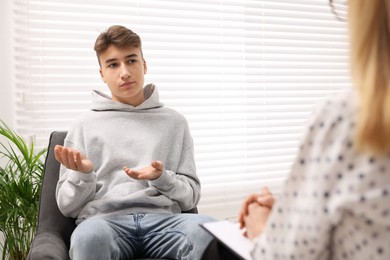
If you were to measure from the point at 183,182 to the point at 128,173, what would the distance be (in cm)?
31

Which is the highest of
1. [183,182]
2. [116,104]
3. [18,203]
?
[116,104]

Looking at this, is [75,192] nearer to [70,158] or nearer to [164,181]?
[70,158]

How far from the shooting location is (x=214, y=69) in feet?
8.75

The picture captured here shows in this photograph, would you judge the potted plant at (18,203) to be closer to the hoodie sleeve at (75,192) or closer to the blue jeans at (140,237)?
the hoodie sleeve at (75,192)

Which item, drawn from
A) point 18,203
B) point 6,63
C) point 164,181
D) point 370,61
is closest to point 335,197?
point 370,61

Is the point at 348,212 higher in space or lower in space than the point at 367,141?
lower

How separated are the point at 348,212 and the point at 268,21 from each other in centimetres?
237

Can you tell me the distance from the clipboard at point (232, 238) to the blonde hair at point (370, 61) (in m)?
0.38

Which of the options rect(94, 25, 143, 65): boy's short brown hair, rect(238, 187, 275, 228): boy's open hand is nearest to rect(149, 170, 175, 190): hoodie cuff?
rect(94, 25, 143, 65): boy's short brown hair

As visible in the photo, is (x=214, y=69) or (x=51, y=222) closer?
(x=51, y=222)

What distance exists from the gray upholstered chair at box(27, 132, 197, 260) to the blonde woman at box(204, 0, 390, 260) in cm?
101

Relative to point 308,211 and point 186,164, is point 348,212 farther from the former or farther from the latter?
point 186,164

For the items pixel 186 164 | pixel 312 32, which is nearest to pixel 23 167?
pixel 186 164

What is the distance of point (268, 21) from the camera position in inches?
111
